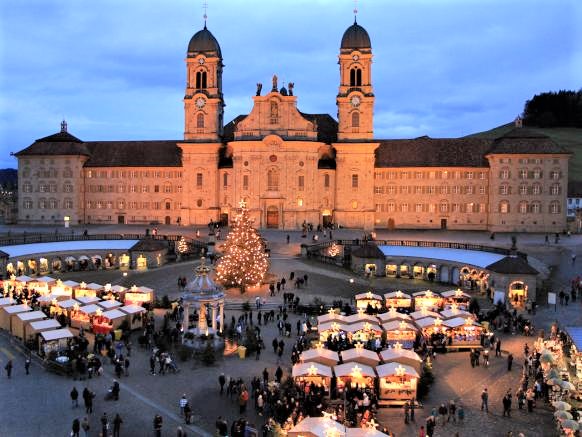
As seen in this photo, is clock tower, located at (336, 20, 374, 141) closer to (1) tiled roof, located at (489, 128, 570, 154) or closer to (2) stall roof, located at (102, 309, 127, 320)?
(1) tiled roof, located at (489, 128, 570, 154)

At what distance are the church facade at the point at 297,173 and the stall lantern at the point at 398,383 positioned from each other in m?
48.8

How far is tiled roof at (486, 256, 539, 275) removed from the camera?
136 ft

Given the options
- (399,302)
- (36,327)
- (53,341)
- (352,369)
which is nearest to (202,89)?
(399,302)

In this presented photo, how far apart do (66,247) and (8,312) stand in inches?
897

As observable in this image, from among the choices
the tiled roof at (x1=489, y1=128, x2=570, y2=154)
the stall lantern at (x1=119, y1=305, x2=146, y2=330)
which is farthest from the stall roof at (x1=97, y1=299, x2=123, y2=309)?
the tiled roof at (x1=489, y1=128, x2=570, y2=154)

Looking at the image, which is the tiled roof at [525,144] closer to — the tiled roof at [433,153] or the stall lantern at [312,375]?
the tiled roof at [433,153]

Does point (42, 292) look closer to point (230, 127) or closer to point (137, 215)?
point (137, 215)

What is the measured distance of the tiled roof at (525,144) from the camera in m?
72.4

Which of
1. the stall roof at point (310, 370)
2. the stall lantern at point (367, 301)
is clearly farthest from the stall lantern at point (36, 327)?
the stall lantern at point (367, 301)

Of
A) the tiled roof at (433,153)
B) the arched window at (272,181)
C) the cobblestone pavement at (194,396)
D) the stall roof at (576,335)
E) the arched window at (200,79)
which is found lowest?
the cobblestone pavement at (194,396)

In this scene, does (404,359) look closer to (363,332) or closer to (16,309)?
(363,332)

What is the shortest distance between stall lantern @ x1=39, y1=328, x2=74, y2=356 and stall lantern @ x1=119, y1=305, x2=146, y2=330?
4483 millimetres

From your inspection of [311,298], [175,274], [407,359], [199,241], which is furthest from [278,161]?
[407,359]

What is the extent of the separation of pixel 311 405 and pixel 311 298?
65.9ft
